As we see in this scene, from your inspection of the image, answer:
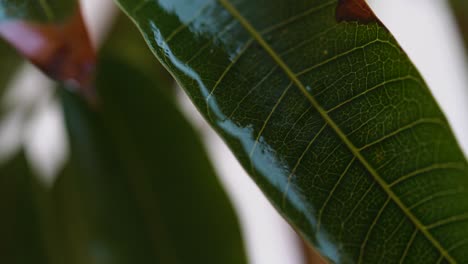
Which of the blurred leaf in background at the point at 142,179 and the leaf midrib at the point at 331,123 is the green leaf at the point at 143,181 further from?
the leaf midrib at the point at 331,123

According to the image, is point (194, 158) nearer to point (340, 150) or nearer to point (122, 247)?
point (122, 247)

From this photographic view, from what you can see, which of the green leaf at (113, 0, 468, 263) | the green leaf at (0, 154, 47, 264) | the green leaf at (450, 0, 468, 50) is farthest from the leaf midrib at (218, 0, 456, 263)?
the green leaf at (450, 0, 468, 50)

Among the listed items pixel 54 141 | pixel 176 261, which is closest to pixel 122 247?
pixel 176 261

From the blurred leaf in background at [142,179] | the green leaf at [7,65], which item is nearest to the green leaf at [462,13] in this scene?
the blurred leaf in background at [142,179]

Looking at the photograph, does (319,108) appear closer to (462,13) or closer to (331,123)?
(331,123)

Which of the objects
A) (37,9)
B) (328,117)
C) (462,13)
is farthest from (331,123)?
(462,13)
